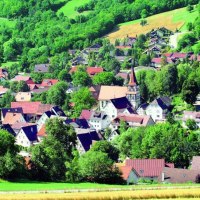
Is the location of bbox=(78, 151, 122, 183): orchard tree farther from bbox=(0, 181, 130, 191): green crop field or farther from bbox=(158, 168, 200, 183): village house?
bbox=(158, 168, 200, 183): village house

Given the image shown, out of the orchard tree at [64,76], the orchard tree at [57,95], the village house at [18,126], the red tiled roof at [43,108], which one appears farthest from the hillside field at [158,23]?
the village house at [18,126]

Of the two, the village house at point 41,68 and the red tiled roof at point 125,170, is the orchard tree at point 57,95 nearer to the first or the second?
the village house at point 41,68

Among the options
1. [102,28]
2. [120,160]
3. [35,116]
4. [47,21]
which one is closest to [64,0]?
[47,21]

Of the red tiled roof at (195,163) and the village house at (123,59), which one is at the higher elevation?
the red tiled roof at (195,163)

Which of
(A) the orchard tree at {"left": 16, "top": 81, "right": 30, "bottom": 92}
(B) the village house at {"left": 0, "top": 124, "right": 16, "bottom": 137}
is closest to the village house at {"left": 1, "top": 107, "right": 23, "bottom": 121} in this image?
(B) the village house at {"left": 0, "top": 124, "right": 16, "bottom": 137}

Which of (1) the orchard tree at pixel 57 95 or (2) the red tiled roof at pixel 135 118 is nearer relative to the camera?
(2) the red tiled roof at pixel 135 118

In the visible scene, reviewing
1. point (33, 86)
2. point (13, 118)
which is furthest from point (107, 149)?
point (33, 86)
